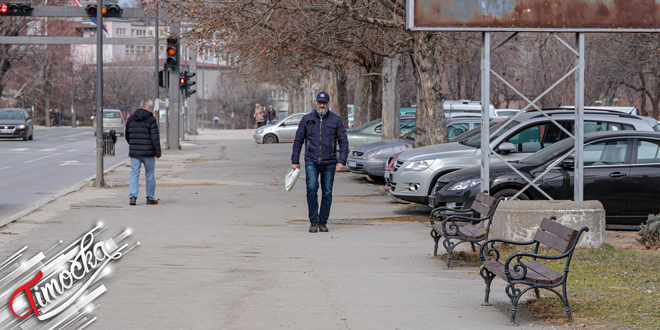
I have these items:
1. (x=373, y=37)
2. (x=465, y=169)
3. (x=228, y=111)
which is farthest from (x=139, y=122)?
(x=228, y=111)

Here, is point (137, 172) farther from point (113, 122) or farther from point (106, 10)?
point (113, 122)

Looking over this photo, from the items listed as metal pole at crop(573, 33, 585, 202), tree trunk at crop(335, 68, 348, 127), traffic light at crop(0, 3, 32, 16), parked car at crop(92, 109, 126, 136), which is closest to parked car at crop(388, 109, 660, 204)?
metal pole at crop(573, 33, 585, 202)

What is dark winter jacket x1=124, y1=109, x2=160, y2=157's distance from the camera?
42.7 feet

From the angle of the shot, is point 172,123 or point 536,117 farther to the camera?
point 172,123

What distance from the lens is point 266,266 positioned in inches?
313

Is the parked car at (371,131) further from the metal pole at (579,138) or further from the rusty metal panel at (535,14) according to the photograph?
the metal pole at (579,138)

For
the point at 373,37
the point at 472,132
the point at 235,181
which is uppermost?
the point at 373,37

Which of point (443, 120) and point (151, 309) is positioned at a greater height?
point (443, 120)

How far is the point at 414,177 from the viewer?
477 inches

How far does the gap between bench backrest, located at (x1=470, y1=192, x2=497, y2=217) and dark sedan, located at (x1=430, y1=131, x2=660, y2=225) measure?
6.46ft

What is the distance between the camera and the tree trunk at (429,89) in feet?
49.8

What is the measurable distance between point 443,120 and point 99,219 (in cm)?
738

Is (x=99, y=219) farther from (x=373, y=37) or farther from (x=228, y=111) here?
(x=228, y=111)

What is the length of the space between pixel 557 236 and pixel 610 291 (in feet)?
3.51
